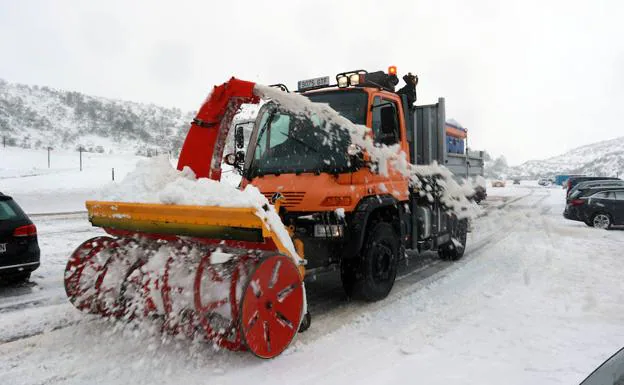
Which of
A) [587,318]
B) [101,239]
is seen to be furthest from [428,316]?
[101,239]

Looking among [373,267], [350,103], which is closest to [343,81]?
[350,103]

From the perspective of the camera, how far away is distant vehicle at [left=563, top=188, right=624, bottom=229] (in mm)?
13336

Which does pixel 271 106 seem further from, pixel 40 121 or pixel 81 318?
pixel 40 121

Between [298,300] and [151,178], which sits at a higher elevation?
[151,178]

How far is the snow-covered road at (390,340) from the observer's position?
10.9 ft

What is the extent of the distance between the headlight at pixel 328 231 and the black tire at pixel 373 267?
1.93 ft

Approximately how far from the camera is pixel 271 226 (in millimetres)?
3535

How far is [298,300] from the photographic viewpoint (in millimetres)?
3723

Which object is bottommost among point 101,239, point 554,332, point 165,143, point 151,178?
point 554,332

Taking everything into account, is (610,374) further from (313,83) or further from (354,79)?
(313,83)

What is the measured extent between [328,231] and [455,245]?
4208 mm

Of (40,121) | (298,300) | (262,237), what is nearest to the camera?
(262,237)

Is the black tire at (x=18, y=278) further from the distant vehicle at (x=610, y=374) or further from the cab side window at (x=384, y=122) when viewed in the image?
the distant vehicle at (x=610, y=374)

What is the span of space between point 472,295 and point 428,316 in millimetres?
1168
